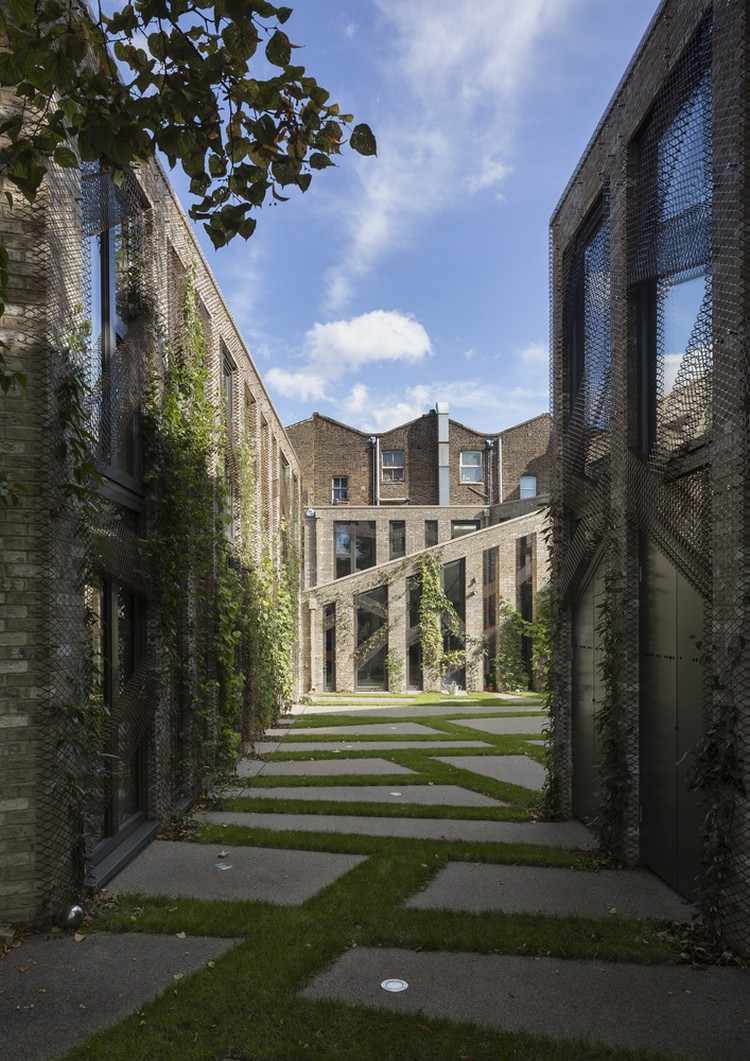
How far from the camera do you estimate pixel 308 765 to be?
35.2 feet

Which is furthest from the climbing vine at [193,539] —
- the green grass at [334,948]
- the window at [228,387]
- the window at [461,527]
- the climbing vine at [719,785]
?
the window at [461,527]

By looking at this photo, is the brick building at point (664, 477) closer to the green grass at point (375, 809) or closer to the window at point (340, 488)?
the green grass at point (375, 809)

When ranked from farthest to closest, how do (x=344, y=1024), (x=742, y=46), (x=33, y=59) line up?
(x=742, y=46) → (x=344, y=1024) → (x=33, y=59)

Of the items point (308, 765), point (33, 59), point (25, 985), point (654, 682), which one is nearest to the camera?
point (33, 59)

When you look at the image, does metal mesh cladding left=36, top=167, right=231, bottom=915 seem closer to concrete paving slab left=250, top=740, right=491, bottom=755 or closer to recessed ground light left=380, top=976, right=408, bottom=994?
recessed ground light left=380, top=976, right=408, bottom=994

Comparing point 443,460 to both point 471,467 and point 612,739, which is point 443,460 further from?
point 612,739

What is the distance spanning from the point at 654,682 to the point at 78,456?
14.7ft

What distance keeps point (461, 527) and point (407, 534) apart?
6.86 feet

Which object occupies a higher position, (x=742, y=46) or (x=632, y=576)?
(x=742, y=46)

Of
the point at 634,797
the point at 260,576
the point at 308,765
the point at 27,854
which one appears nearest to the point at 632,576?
the point at 634,797

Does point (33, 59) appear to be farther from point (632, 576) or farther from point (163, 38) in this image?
point (632, 576)

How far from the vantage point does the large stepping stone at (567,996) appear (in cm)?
354

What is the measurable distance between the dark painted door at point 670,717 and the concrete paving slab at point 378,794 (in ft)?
8.81

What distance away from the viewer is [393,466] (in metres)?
31.0
